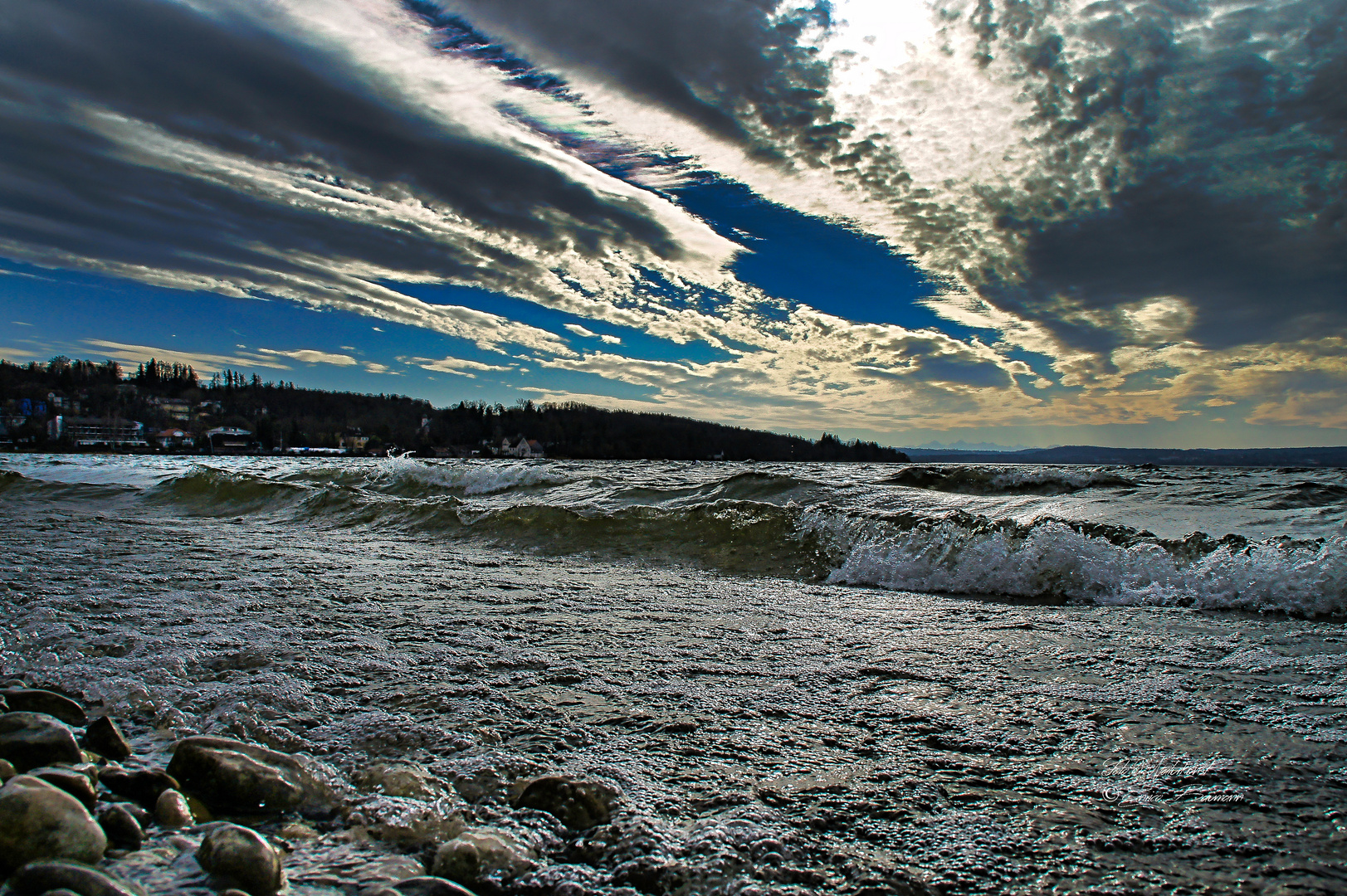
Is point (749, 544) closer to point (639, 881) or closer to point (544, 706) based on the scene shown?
point (544, 706)

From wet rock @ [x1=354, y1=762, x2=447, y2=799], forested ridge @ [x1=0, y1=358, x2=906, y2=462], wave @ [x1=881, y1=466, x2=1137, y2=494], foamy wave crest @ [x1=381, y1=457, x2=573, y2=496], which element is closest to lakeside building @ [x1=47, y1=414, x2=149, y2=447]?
forested ridge @ [x1=0, y1=358, x2=906, y2=462]

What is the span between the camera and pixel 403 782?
7.62 ft

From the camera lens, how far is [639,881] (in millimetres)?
1762

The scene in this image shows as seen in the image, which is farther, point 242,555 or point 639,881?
point 242,555

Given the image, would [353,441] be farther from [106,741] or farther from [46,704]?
[106,741]

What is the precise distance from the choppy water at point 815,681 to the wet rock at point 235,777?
283mm

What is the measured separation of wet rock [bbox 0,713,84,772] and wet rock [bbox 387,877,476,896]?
6.00ft

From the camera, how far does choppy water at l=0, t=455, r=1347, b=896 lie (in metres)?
1.96

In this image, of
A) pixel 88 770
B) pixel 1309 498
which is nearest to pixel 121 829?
pixel 88 770

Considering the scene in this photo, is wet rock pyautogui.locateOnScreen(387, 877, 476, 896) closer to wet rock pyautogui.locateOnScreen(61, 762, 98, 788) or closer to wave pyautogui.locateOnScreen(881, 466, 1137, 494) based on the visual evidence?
wet rock pyautogui.locateOnScreen(61, 762, 98, 788)

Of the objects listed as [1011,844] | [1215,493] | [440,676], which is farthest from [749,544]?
[1215,493]

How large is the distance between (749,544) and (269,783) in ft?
23.0

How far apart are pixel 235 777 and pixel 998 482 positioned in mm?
19747

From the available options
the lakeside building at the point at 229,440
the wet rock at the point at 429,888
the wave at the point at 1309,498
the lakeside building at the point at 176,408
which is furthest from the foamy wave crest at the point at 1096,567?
the lakeside building at the point at 176,408
